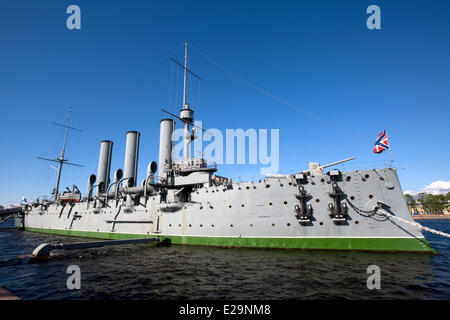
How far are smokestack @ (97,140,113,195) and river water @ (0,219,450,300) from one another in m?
20.5

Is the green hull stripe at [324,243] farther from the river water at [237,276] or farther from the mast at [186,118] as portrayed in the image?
the mast at [186,118]

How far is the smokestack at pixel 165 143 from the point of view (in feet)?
85.9

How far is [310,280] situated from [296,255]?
4955 millimetres


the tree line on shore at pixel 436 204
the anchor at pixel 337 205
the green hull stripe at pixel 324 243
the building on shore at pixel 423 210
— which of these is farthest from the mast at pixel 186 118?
the building on shore at pixel 423 210

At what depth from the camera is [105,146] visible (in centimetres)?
3706

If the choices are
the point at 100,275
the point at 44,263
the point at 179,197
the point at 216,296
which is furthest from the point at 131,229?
the point at 216,296

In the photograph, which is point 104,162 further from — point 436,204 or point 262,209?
point 436,204

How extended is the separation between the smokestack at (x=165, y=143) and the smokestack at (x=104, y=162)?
14.2 meters

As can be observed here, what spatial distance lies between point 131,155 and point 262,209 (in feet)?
74.3

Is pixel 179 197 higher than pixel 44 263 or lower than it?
higher

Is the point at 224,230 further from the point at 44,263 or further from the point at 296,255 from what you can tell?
the point at 44,263

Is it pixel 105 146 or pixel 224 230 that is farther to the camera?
pixel 105 146

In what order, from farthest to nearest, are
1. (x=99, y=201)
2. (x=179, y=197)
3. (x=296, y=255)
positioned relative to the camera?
(x=99, y=201) → (x=179, y=197) → (x=296, y=255)

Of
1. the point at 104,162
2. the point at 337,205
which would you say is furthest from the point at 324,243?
the point at 104,162
